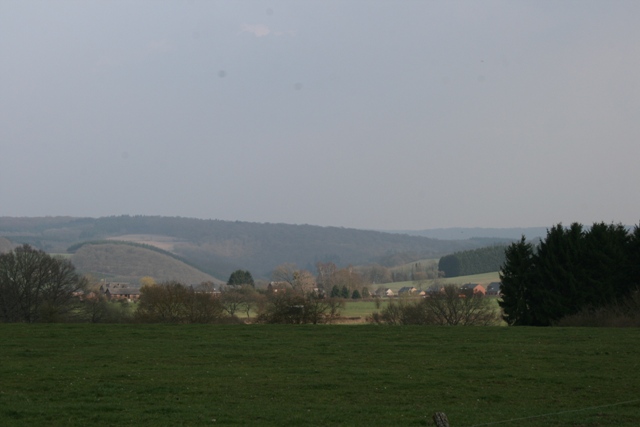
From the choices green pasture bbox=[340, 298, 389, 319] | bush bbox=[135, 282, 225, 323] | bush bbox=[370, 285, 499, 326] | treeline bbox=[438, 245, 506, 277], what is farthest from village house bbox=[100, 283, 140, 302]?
treeline bbox=[438, 245, 506, 277]

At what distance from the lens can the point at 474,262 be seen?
176 meters

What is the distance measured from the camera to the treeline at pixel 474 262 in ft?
564

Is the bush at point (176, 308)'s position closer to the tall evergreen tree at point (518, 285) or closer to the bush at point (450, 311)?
the bush at point (450, 311)

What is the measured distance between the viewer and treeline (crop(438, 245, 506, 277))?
172000 millimetres

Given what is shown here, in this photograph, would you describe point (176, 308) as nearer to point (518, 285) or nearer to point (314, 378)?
point (518, 285)

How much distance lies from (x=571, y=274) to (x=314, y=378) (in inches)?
1179

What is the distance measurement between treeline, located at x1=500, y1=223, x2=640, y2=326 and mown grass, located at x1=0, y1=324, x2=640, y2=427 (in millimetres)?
14499

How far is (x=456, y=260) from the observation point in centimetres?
17888

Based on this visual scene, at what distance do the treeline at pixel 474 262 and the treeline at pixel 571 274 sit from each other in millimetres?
122615

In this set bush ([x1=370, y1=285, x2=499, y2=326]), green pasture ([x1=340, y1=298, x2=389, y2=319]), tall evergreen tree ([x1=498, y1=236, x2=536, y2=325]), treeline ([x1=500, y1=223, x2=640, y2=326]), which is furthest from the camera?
green pasture ([x1=340, y1=298, x2=389, y2=319])

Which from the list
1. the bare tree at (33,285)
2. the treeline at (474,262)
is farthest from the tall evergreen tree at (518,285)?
the treeline at (474,262)

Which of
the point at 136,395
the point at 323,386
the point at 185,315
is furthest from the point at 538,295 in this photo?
the point at 136,395

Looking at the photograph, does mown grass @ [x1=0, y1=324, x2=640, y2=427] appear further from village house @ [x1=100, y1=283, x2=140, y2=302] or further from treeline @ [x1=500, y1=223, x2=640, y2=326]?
village house @ [x1=100, y1=283, x2=140, y2=302]

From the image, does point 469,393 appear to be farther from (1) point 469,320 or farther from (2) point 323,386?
(1) point 469,320
